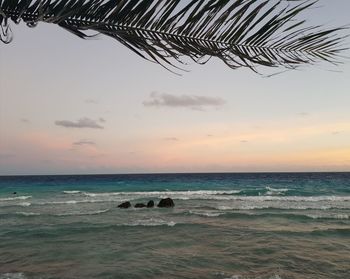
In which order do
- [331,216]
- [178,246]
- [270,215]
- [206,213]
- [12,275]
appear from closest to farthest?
[12,275] < [178,246] < [331,216] < [270,215] < [206,213]

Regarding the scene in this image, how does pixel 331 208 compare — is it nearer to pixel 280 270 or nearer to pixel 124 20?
pixel 280 270

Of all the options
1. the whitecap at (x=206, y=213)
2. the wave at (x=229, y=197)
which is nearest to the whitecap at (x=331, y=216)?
the whitecap at (x=206, y=213)

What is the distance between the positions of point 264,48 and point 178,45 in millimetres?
379

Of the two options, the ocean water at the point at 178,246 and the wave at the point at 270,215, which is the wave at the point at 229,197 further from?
the ocean water at the point at 178,246

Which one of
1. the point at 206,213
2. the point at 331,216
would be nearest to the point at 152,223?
the point at 206,213

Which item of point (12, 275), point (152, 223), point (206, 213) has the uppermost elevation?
point (206, 213)

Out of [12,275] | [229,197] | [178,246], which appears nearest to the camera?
[12,275]

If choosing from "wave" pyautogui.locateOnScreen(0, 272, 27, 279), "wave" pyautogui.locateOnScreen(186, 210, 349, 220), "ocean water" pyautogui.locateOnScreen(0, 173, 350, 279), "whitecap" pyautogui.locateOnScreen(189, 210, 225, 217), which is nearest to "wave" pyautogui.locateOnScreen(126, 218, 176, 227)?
"ocean water" pyautogui.locateOnScreen(0, 173, 350, 279)

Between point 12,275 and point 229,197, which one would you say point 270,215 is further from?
point 12,275

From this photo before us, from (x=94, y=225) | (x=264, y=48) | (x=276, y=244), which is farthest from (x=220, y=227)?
(x=264, y=48)

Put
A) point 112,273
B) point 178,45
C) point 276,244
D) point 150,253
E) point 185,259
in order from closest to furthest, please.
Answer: point 178,45 → point 112,273 → point 185,259 → point 150,253 → point 276,244

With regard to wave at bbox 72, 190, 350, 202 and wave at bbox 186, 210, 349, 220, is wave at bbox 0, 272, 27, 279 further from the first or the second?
wave at bbox 72, 190, 350, 202

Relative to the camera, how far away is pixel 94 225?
20703 millimetres

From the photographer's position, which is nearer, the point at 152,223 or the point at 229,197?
the point at 152,223
